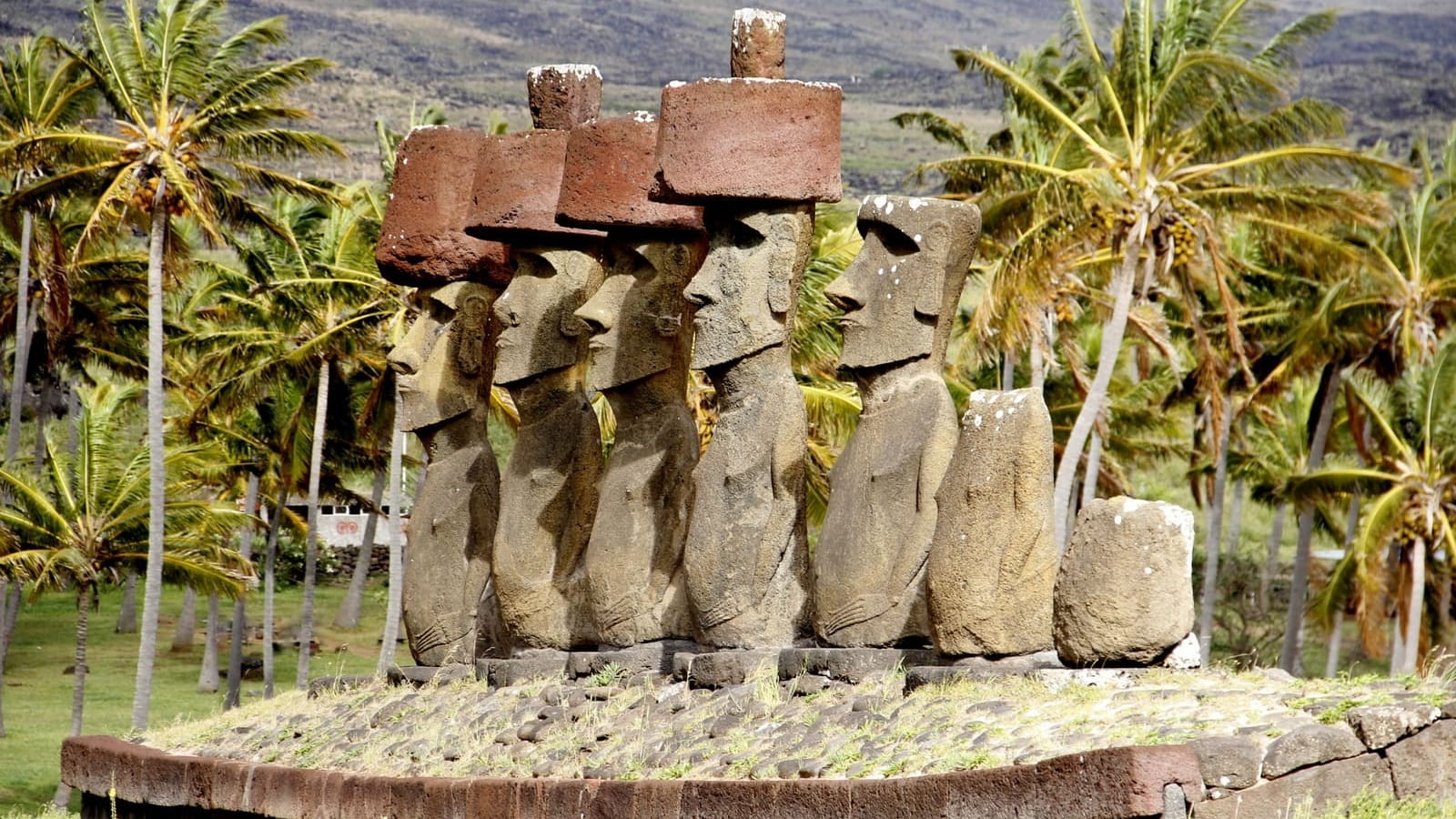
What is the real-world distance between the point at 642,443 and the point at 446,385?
2.36 metres

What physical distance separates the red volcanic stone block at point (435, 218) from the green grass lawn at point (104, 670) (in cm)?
1026

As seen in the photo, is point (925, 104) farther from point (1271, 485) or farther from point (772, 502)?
point (772, 502)

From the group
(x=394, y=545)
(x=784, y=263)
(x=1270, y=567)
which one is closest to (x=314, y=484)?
(x=394, y=545)

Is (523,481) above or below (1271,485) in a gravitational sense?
above

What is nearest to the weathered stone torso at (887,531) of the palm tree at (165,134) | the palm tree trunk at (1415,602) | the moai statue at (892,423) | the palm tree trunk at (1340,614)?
the moai statue at (892,423)

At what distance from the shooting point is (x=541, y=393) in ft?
49.5

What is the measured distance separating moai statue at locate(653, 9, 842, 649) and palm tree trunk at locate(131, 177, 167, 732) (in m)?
13.5

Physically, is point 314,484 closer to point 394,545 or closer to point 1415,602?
point 394,545

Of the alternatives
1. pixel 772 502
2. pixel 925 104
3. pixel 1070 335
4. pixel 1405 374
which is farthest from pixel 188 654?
pixel 925 104

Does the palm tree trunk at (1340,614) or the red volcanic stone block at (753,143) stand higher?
the red volcanic stone block at (753,143)

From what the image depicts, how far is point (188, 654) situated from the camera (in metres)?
39.3

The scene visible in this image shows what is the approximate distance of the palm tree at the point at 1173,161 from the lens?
23125 millimetres

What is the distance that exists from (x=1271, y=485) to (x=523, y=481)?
21.5 meters

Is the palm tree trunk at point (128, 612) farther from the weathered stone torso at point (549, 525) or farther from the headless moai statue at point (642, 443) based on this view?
the headless moai statue at point (642, 443)
